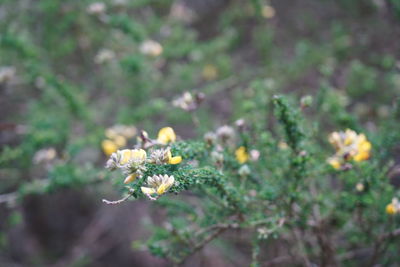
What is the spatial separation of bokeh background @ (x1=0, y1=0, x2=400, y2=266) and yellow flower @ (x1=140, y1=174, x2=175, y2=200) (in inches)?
48.8

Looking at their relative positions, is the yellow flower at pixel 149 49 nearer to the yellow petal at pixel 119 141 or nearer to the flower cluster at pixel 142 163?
the yellow petal at pixel 119 141

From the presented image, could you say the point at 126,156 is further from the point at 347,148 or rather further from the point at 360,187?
the point at 360,187

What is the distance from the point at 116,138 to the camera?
2.51 m

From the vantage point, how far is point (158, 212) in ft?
12.0

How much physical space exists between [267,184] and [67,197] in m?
2.98

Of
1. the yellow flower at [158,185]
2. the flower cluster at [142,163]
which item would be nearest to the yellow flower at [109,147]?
the flower cluster at [142,163]

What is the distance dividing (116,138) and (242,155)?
1.04 meters

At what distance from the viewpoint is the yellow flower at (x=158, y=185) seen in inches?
42.9

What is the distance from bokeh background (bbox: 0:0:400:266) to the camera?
9.20 ft

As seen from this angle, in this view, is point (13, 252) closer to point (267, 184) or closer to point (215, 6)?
point (267, 184)

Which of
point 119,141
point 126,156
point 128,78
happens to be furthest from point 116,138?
point 126,156

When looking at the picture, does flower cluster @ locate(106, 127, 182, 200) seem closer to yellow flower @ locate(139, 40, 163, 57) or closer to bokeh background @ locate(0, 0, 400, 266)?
bokeh background @ locate(0, 0, 400, 266)

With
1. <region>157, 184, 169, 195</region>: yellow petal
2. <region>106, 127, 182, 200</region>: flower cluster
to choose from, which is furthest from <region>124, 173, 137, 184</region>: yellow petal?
<region>157, 184, 169, 195</region>: yellow petal

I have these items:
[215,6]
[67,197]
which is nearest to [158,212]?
[67,197]
